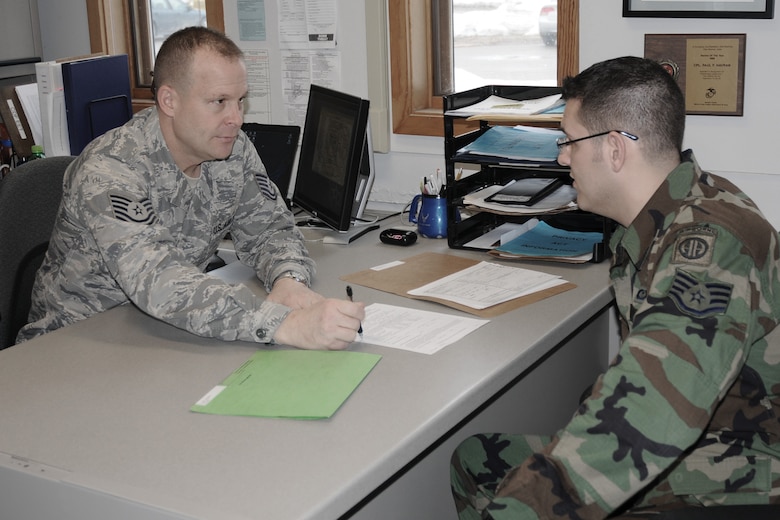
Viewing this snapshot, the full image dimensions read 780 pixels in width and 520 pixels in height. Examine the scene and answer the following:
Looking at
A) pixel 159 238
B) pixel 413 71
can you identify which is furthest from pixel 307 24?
pixel 159 238

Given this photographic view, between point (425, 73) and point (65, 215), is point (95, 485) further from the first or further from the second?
point (425, 73)

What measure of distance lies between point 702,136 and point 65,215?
163 centimetres

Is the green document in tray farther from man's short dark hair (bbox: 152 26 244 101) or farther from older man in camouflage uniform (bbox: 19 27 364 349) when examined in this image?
man's short dark hair (bbox: 152 26 244 101)

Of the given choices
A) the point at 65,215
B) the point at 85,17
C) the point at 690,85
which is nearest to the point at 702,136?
the point at 690,85

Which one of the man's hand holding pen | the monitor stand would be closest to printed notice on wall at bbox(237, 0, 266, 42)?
the monitor stand

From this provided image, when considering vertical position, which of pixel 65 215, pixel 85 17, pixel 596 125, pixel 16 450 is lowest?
pixel 16 450

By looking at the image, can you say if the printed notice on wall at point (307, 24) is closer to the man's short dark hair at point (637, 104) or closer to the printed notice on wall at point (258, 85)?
the printed notice on wall at point (258, 85)

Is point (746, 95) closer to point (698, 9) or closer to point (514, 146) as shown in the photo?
point (698, 9)

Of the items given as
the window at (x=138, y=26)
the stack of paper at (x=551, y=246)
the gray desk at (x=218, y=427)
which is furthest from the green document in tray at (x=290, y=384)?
the window at (x=138, y=26)

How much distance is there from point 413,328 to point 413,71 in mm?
1335

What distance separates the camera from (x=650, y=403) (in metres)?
1.19

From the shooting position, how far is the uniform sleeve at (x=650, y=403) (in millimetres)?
1181

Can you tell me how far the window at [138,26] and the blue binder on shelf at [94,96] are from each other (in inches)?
12.5

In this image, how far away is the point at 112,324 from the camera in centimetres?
193
